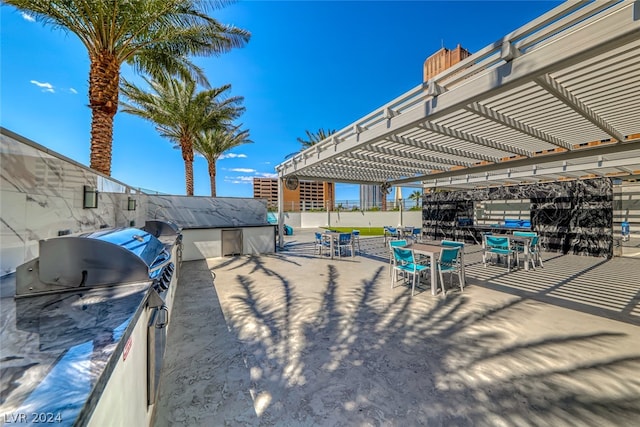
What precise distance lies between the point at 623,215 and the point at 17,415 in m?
18.1

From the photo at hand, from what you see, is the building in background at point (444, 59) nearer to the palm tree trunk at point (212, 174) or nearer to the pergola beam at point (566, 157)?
the pergola beam at point (566, 157)

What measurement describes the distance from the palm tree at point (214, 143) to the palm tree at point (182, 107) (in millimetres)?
1697

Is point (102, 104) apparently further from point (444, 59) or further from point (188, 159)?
point (444, 59)

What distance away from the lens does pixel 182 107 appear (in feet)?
34.9

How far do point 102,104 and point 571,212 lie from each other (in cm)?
1462

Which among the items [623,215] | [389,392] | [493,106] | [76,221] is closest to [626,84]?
[493,106]

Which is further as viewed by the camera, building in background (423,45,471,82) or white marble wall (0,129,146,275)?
building in background (423,45,471,82)

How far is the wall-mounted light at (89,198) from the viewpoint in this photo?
3189 millimetres

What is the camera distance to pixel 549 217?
382 inches

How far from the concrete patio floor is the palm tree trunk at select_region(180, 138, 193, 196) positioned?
9.07 metres

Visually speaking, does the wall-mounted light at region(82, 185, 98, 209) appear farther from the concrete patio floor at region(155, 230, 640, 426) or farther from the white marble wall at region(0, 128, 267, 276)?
the concrete patio floor at region(155, 230, 640, 426)

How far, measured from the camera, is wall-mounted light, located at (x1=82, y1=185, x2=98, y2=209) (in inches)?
126

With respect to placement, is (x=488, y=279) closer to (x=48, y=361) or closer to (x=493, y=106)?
(x=493, y=106)

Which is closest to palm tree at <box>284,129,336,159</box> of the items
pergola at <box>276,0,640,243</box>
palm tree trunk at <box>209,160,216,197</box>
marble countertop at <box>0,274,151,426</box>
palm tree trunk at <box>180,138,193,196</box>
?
palm tree trunk at <box>209,160,216,197</box>
